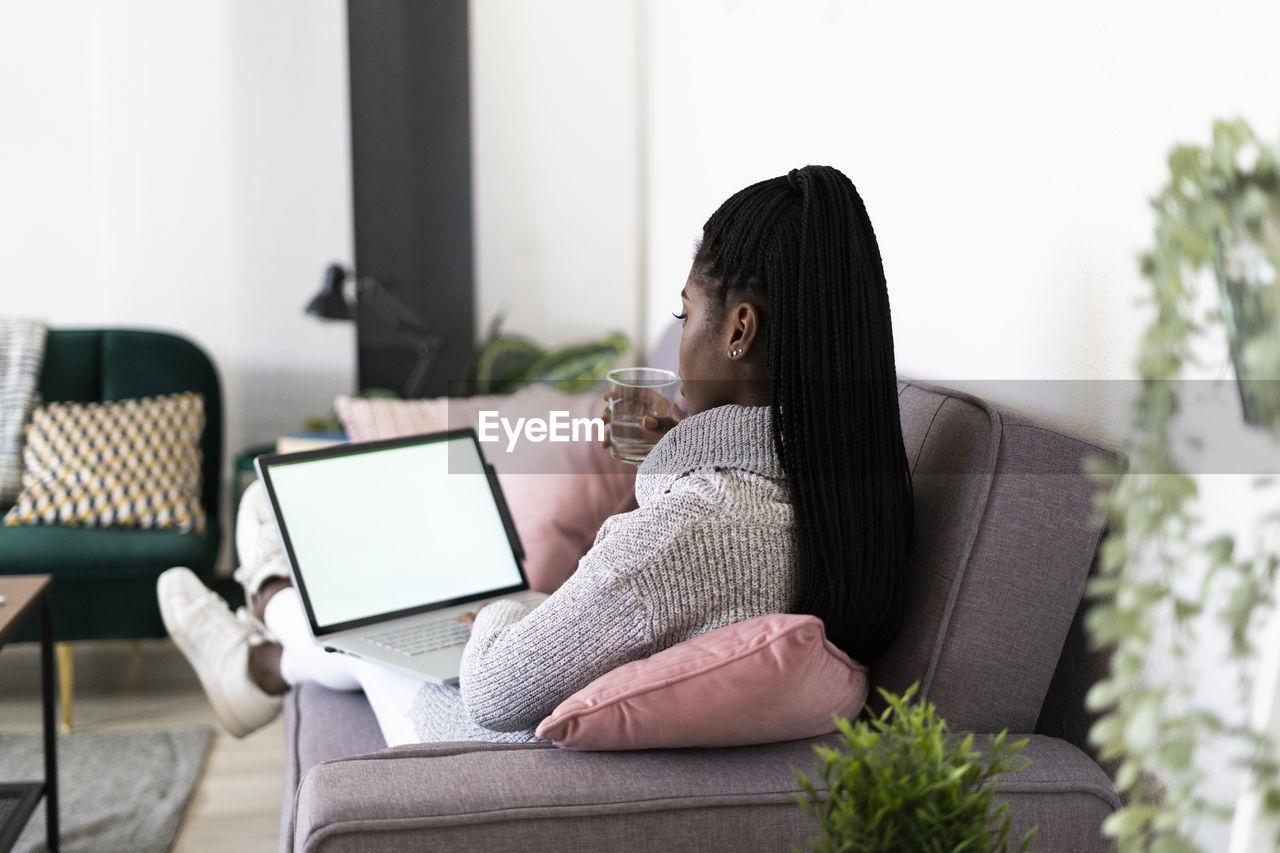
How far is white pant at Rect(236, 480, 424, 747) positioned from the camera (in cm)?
156

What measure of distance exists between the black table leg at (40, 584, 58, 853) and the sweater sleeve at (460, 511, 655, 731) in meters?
1.22

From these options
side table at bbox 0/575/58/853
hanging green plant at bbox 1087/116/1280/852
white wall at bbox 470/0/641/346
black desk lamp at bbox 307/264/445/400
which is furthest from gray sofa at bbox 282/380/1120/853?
white wall at bbox 470/0/641/346

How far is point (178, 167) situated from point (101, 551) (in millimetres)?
1357

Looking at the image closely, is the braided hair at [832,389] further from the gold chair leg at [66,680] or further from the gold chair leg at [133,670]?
the gold chair leg at [133,670]

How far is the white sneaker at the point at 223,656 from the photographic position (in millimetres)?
1955


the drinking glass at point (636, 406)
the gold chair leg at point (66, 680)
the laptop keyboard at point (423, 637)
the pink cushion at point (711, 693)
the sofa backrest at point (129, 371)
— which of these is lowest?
the gold chair leg at point (66, 680)

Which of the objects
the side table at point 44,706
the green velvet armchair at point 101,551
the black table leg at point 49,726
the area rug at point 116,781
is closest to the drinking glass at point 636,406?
the side table at point 44,706

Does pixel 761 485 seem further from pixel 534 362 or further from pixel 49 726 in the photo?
pixel 534 362

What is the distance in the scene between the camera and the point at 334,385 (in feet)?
12.2

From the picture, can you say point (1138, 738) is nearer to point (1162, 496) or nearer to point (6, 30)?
point (1162, 496)

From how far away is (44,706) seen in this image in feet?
6.63

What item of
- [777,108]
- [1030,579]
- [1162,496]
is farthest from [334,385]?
[1162,496]

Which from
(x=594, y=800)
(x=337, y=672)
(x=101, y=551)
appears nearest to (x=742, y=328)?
(x=594, y=800)

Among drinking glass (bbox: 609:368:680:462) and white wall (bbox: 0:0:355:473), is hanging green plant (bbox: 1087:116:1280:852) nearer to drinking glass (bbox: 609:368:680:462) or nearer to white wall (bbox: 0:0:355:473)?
drinking glass (bbox: 609:368:680:462)
